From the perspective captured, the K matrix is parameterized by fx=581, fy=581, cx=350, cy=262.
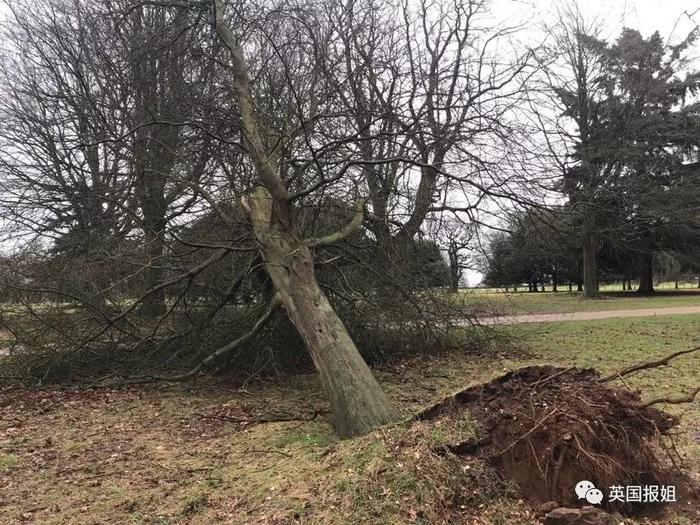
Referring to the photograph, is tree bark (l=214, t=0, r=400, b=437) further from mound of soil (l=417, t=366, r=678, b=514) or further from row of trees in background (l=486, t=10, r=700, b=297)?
row of trees in background (l=486, t=10, r=700, b=297)

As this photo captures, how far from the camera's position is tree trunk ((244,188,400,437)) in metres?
4.82

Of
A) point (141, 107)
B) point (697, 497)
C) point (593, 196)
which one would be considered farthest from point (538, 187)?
point (141, 107)

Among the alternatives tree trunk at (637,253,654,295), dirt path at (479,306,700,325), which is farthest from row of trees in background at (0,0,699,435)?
tree trunk at (637,253,654,295)

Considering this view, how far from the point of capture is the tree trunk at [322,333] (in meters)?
4.82

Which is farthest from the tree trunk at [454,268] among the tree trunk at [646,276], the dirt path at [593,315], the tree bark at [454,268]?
the tree trunk at [646,276]

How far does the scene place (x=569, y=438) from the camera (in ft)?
11.0

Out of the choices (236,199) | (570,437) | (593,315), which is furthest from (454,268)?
(593,315)

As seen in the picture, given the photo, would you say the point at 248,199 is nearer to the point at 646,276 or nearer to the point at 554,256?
the point at 554,256

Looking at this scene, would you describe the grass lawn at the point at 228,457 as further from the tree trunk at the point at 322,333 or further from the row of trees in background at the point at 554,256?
the row of trees in background at the point at 554,256

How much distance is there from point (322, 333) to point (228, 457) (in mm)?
1475

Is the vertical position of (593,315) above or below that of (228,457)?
above

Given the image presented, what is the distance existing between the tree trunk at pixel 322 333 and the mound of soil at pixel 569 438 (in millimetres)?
1120

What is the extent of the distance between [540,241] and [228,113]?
502cm

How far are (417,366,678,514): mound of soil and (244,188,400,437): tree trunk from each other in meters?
1.12
